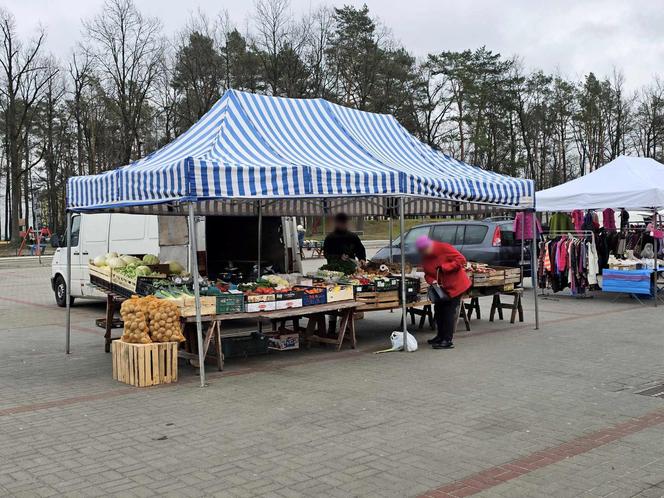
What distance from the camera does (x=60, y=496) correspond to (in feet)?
14.2

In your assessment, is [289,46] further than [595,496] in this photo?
Yes

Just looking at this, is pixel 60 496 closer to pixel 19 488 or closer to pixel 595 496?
pixel 19 488

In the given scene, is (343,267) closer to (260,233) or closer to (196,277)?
(260,233)

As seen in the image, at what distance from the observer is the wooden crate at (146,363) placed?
740 centimetres

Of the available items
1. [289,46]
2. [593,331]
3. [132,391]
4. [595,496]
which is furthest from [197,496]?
[289,46]

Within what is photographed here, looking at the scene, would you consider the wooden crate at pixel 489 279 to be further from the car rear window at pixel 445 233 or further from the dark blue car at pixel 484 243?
the car rear window at pixel 445 233

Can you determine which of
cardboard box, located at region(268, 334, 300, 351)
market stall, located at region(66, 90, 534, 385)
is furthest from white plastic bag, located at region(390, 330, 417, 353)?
cardboard box, located at region(268, 334, 300, 351)

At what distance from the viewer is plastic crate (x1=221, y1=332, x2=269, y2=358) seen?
29.0ft

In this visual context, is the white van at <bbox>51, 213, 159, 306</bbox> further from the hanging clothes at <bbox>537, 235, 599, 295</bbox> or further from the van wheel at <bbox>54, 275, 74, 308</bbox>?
the hanging clothes at <bbox>537, 235, 599, 295</bbox>

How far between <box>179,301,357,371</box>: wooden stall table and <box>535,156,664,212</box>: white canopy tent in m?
7.45

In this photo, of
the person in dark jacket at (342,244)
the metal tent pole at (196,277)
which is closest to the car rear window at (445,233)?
the person in dark jacket at (342,244)

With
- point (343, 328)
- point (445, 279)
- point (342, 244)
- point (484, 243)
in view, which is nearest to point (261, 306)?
point (343, 328)

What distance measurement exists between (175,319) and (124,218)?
22.6 ft

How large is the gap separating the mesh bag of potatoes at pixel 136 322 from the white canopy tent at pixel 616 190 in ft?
34.0
